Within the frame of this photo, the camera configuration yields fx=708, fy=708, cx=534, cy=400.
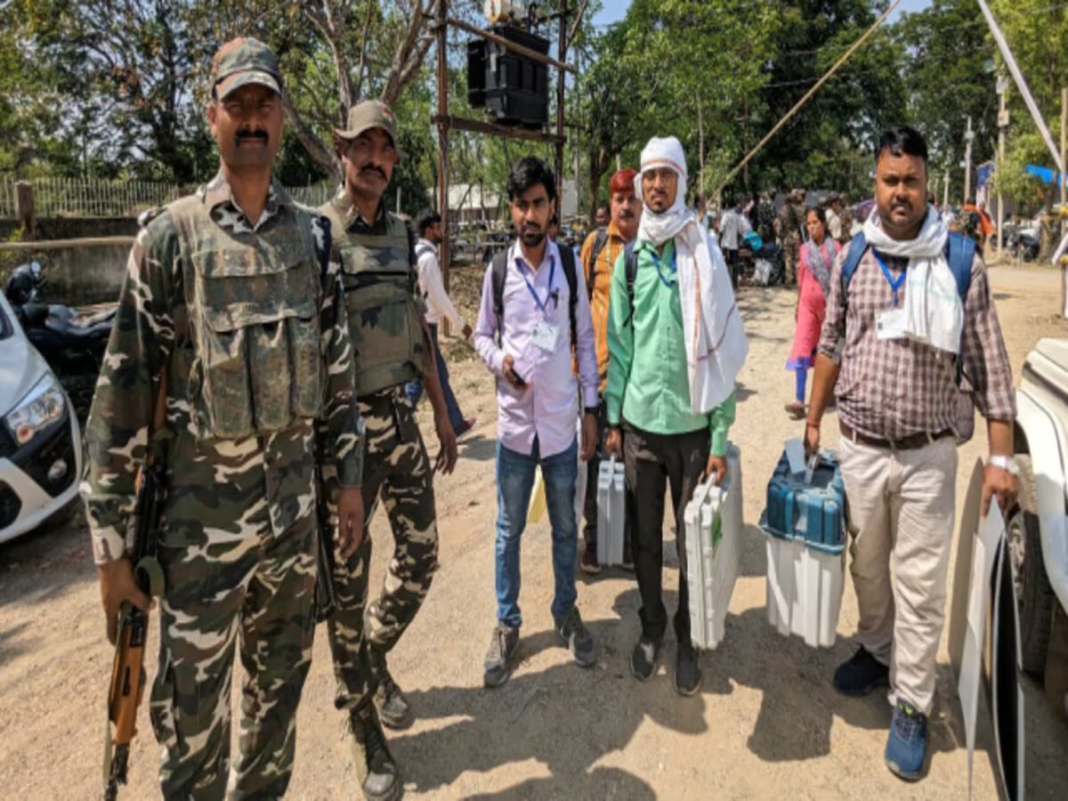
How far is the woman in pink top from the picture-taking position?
19.5ft

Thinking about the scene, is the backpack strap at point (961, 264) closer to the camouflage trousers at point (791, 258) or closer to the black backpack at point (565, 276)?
the black backpack at point (565, 276)

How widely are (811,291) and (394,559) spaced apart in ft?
15.0

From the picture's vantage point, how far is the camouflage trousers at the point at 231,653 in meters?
1.80

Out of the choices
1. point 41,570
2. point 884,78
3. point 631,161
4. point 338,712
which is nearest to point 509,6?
point 41,570

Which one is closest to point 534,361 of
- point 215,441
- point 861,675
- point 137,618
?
point 215,441

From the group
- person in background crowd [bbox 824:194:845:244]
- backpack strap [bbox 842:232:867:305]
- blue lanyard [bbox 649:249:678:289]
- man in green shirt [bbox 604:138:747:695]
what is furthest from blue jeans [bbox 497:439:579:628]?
person in background crowd [bbox 824:194:845:244]

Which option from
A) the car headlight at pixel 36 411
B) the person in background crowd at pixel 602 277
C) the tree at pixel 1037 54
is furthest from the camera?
the tree at pixel 1037 54

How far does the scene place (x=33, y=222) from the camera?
12742 millimetres

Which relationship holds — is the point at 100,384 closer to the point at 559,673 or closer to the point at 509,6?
the point at 559,673

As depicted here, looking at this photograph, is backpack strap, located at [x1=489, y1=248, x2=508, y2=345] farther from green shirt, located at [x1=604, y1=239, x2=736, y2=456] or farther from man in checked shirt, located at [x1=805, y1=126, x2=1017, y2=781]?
man in checked shirt, located at [x1=805, y1=126, x2=1017, y2=781]

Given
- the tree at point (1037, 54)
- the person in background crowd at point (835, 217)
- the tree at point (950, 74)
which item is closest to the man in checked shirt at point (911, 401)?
the person in background crowd at point (835, 217)

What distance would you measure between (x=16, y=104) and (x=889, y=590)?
96.1 ft

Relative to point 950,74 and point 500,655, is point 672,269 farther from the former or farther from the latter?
point 950,74

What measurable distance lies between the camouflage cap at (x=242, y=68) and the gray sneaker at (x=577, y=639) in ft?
7.99
